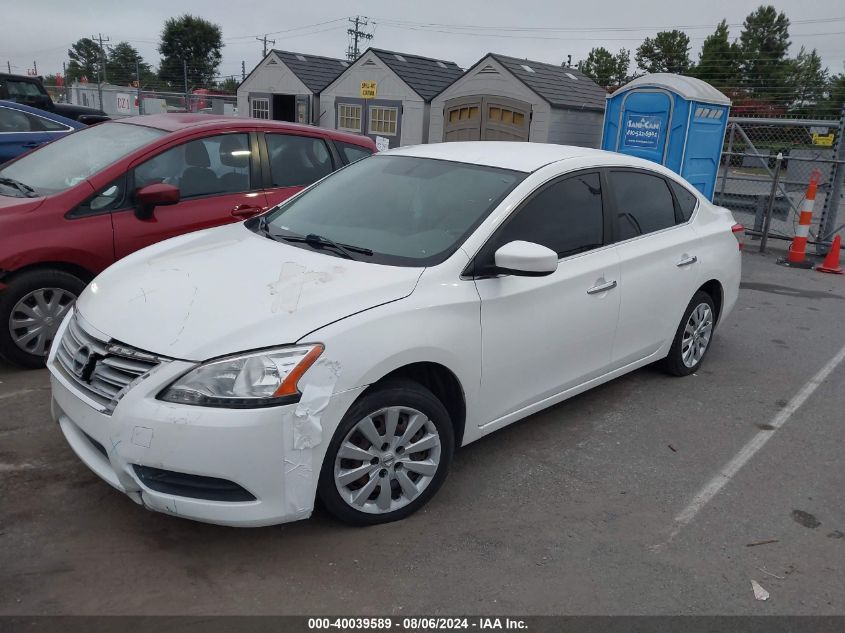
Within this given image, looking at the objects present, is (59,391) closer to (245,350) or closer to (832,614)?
(245,350)

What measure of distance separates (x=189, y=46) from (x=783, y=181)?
72.9 meters

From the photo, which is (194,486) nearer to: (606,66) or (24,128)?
(24,128)

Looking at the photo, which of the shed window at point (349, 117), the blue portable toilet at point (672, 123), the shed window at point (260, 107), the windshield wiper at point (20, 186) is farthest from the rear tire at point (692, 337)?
the shed window at point (260, 107)

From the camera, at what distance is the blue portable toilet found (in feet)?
33.6

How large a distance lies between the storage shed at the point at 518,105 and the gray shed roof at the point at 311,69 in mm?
5041

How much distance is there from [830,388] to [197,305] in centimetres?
442

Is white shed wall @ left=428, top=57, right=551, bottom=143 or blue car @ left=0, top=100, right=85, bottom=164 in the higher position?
white shed wall @ left=428, top=57, right=551, bottom=143

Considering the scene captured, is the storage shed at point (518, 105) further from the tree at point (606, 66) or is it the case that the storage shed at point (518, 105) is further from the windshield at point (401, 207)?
the tree at point (606, 66)

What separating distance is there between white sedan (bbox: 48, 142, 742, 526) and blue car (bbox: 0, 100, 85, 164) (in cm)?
595

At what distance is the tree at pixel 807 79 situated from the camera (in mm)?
36250

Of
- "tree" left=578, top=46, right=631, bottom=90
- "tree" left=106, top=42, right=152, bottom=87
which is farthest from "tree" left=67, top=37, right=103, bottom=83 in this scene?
"tree" left=578, top=46, right=631, bottom=90

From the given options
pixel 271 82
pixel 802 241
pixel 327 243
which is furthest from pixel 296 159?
pixel 271 82

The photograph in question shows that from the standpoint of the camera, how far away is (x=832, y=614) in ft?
8.93

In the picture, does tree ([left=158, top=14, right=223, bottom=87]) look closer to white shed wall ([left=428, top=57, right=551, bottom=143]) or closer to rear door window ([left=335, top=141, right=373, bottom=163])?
white shed wall ([left=428, top=57, right=551, bottom=143])
